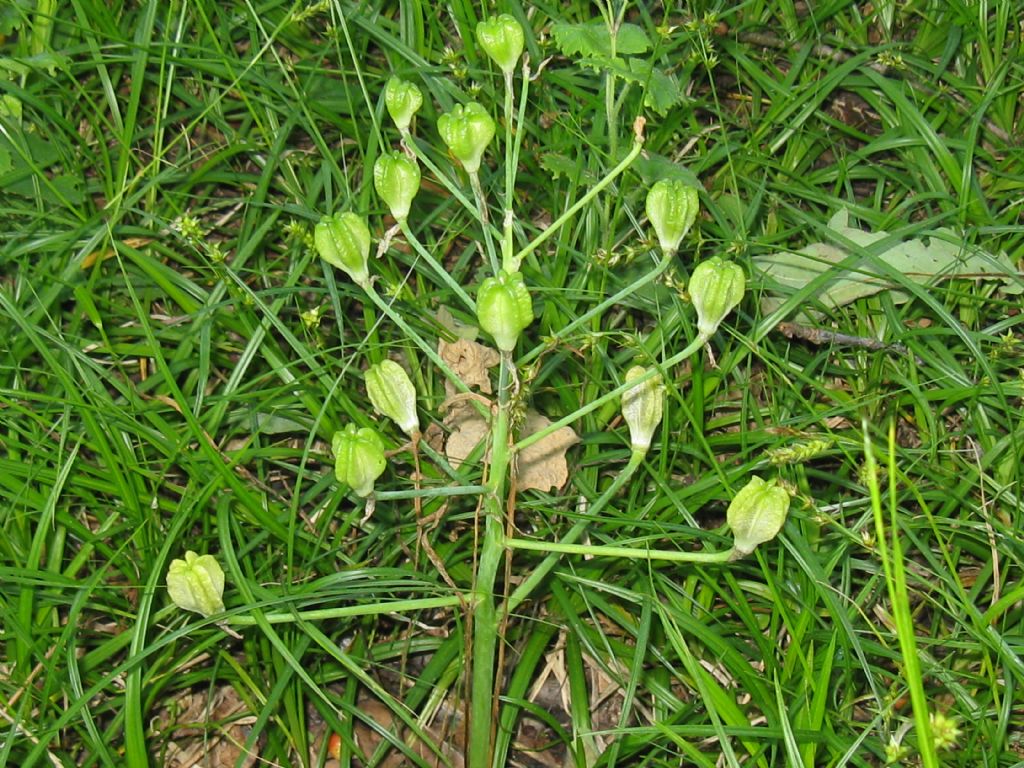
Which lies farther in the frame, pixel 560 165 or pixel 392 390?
pixel 560 165

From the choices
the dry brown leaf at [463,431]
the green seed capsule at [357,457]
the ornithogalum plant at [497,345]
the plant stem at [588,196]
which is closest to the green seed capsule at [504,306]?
the ornithogalum plant at [497,345]

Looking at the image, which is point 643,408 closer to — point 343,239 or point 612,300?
point 612,300

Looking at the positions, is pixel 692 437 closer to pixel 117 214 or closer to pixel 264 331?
pixel 264 331

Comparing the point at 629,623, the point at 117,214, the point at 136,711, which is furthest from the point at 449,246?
the point at 136,711

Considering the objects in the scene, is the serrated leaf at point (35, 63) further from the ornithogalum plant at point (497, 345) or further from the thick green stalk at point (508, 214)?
the thick green stalk at point (508, 214)

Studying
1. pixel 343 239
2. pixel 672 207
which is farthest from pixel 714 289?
pixel 343 239
